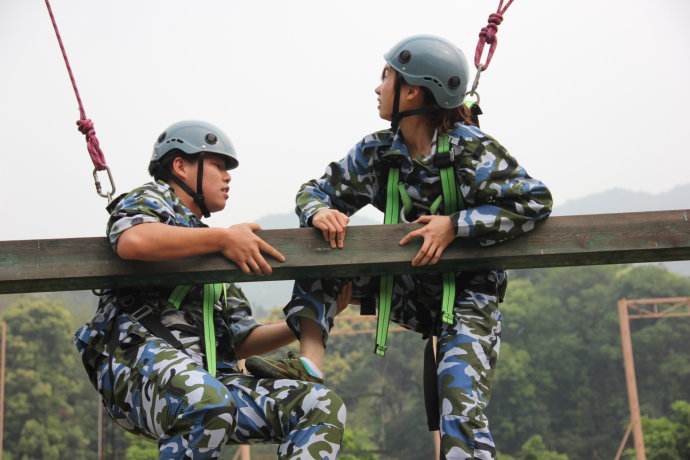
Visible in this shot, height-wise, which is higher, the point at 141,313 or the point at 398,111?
the point at 398,111

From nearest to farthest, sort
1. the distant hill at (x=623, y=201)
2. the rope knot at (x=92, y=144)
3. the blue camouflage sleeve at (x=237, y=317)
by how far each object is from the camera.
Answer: the blue camouflage sleeve at (x=237, y=317)
the rope knot at (x=92, y=144)
the distant hill at (x=623, y=201)

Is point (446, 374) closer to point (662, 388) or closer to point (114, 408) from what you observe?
point (114, 408)

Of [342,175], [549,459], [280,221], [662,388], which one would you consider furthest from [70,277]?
[280,221]

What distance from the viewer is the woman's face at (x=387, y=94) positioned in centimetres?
479

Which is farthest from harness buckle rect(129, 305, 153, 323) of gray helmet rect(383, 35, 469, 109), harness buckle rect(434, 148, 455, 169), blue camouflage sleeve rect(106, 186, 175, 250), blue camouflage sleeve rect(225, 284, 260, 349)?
gray helmet rect(383, 35, 469, 109)

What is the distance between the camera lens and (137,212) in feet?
13.9

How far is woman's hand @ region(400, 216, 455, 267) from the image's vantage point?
431cm

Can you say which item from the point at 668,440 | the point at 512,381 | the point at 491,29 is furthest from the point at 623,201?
the point at 491,29

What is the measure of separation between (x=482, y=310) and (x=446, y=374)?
0.34 m

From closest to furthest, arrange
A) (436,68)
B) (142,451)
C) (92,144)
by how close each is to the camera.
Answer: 1. (436,68)
2. (92,144)
3. (142,451)

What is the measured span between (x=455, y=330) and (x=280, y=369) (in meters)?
0.67

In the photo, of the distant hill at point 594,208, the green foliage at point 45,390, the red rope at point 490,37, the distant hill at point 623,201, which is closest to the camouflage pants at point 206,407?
the red rope at point 490,37

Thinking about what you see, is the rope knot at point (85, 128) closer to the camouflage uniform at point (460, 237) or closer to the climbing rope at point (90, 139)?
the climbing rope at point (90, 139)

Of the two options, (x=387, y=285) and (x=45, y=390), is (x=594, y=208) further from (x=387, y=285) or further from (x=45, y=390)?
(x=387, y=285)
